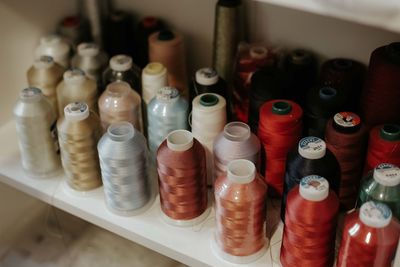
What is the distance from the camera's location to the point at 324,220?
957 millimetres

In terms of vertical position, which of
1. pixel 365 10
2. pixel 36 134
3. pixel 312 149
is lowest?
pixel 36 134

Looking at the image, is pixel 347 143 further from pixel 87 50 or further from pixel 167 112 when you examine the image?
pixel 87 50

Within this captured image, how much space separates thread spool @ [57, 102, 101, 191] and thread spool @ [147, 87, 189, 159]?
110mm

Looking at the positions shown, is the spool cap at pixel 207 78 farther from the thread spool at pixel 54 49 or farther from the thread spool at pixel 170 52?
the thread spool at pixel 54 49

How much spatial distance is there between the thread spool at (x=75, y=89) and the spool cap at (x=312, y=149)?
473 millimetres

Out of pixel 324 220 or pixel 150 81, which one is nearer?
pixel 324 220

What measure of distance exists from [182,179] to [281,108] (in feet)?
0.72

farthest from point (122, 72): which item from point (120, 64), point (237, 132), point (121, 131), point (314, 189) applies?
point (314, 189)

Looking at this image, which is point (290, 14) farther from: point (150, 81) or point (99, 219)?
point (99, 219)

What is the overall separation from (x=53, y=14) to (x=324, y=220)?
84cm

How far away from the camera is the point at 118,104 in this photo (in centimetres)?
120

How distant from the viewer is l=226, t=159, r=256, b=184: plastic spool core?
0.99 metres

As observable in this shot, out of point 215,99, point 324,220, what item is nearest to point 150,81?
point 215,99

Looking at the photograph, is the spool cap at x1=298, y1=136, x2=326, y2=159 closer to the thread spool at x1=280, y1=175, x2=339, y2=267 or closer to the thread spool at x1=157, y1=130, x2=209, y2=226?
the thread spool at x1=280, y1=175, x2=339, y2=267
